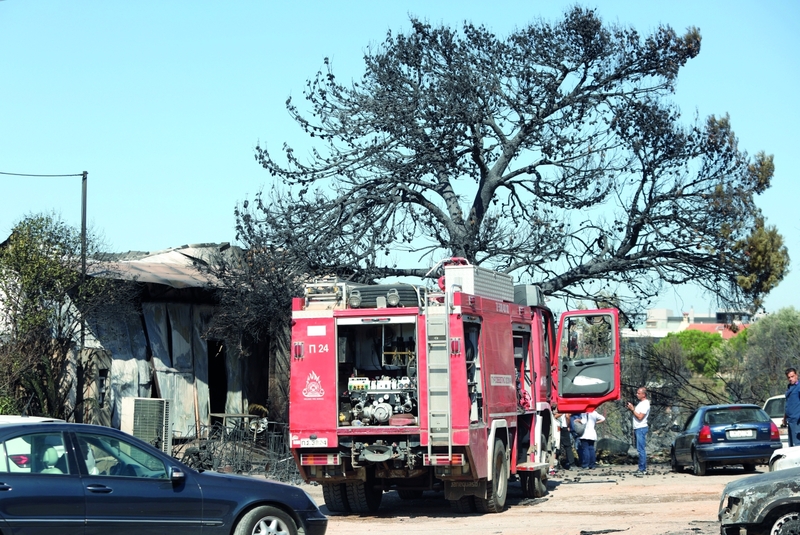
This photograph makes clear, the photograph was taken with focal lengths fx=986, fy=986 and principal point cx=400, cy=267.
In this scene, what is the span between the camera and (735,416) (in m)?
19.6

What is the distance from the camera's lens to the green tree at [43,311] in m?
19.1

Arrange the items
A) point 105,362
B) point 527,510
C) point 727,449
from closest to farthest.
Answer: point 527,510
point 727,449
point 105,362

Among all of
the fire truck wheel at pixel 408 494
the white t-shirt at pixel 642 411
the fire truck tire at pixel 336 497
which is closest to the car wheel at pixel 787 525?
the fire truck tire at pixel 336 497

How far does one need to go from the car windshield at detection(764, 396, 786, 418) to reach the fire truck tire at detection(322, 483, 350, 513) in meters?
13.0

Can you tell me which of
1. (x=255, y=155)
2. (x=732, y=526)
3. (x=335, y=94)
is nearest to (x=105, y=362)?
(x=255, y=155)

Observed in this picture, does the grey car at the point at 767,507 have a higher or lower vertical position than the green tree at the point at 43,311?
lower

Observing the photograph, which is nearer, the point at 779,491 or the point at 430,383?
the point at 779,491

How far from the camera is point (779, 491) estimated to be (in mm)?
9078

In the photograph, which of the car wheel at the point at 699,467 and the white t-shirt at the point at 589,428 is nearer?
the car wheel at the point at 699,467

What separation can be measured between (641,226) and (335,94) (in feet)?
26.4

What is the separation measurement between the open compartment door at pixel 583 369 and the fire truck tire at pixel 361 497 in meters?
4.73

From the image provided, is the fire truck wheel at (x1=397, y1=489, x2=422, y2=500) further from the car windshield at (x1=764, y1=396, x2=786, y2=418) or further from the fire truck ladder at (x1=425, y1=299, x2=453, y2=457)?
the car windshield at (x1=764, y1=396, x2=786, y2=418)

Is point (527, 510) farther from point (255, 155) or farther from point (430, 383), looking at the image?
point (255, 155)

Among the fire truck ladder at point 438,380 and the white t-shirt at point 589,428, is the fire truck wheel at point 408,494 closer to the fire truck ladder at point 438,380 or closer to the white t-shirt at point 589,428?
the fire truck ladder at point 438,380
